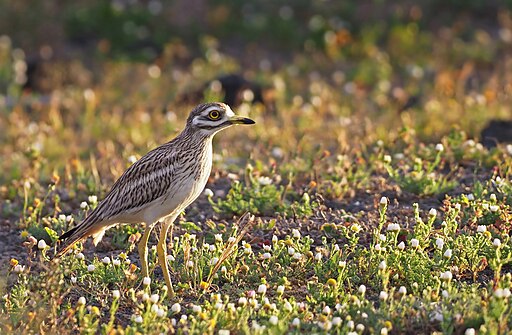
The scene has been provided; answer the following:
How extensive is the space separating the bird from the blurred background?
2972 mm

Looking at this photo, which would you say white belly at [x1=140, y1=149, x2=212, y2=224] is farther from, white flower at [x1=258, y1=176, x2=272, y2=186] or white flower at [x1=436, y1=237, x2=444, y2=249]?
A: white flower at [x1=436, y1=237, x2=444, y2=249]

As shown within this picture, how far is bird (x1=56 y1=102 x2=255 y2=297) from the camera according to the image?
7.25 meters

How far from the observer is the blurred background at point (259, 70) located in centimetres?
1172

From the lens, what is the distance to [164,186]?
23.8 feet

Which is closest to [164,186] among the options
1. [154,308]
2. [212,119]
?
[212,119]

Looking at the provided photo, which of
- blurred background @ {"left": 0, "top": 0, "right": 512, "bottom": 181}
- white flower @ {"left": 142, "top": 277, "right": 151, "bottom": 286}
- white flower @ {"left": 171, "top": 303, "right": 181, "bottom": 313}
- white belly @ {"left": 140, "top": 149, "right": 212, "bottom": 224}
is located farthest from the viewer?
blurred background @ {"left": 0, "top": 0, "right": 512, "bottom": 181}

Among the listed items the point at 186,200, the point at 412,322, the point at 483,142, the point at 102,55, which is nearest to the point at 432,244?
the point at 412,322

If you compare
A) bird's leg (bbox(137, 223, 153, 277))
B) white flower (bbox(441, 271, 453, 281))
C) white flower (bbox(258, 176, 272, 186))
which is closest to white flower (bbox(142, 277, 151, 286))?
bird's leg (bbox(137, 223, 153, 277))

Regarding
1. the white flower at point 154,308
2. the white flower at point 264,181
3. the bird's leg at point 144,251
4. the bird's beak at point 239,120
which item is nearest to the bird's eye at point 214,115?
the bird's beak at point 239,120

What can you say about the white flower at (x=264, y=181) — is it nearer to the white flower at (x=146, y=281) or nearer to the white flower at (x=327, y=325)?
the white flower at (x=146, y=281)

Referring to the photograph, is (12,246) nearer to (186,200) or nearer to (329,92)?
(186,200)

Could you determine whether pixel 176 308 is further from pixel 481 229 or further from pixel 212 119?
pixel 481 229

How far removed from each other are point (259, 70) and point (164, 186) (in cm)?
813

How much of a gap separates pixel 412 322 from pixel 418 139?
4.89 m
